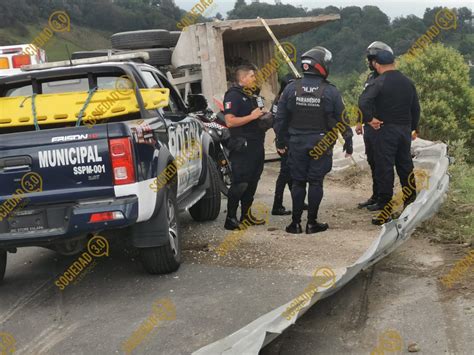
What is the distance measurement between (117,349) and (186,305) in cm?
79

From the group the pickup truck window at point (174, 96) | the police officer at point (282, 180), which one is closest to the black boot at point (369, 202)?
the police officer at point (282, 180)

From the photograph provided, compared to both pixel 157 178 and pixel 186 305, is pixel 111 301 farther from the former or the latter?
pixel 157 178

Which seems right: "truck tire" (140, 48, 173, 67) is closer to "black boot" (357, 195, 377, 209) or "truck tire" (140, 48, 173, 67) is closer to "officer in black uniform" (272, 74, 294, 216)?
"officer in black uniform" (272, 74, 294, 216)

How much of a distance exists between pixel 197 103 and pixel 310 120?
1.36 m

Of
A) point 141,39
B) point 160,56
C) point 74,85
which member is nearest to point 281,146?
point 74,85

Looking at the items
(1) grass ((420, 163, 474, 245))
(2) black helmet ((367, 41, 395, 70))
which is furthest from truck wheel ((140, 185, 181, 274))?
(2) black helmet ((367, 41, 395, 70))

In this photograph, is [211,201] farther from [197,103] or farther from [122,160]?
[122,160]

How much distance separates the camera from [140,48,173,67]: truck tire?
526 inches

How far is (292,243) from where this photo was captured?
6.21m

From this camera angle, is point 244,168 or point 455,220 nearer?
point 455,220

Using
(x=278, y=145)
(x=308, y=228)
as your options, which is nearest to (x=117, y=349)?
(x=308, y=228)

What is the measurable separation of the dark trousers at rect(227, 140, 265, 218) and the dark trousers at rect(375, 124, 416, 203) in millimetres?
1321

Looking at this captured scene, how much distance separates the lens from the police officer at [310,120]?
247 inches

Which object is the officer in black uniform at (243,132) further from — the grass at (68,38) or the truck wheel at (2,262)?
the grass at (68,38)
